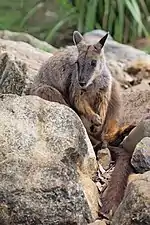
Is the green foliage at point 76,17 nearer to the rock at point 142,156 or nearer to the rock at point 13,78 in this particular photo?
the rock at point 13,78

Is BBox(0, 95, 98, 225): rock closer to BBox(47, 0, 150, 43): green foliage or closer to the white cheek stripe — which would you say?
the white cheek stripe

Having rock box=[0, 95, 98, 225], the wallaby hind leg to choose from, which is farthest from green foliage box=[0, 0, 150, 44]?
rock box=[0, 95, 98, 225]

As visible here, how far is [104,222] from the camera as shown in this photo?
4.80 m

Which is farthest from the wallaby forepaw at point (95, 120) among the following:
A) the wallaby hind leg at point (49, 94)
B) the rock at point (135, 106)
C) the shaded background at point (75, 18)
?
the shaded background at point (75, 18)

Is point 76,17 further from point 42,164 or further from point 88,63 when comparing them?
point 42,164

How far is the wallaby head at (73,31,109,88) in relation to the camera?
600 cm

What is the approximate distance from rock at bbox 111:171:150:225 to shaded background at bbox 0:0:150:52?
8.51 metres

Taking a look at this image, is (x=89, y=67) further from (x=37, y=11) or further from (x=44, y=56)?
(x=37, y=11)

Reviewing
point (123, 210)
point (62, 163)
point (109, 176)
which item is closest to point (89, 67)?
point (109, 176)

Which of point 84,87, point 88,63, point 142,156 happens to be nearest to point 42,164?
point 142,156

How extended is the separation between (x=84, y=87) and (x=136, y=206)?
1.89 metres

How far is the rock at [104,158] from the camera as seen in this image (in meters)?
5.93

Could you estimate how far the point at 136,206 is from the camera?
4.38 metres

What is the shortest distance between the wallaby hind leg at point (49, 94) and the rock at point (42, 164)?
79 cm
